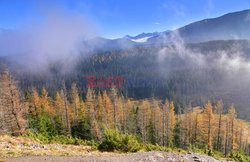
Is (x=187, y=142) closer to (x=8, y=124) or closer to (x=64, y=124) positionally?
(x=64, y=124)

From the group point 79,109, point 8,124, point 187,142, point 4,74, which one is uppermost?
point 4,74

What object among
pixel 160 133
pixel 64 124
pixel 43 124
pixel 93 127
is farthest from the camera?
pixel 160 133

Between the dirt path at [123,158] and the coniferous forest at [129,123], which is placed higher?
the dirt path at [123,158]

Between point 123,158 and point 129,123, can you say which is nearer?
point 123,158

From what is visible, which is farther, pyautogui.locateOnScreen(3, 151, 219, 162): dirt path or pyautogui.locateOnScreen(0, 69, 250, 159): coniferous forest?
pyautogui.locateOnScreen(0, 69, 250, 159): coniferous forest

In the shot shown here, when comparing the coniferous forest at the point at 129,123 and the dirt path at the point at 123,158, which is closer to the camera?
the dirt path at the point at 123,158

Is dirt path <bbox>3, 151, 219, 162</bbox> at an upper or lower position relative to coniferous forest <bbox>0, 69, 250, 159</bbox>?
upper

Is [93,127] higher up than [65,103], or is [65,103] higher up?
[65,103]

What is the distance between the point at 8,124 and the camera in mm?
35125

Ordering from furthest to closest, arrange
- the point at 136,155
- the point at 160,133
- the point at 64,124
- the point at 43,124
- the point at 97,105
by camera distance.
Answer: the point at 97,105, the point at 160,133, the point at 64,124, the point at 43,124, the point at 136,155

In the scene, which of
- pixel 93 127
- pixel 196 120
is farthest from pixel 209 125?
pixel 93 127

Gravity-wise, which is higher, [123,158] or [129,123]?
[123,158]

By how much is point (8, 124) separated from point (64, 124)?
23.0m

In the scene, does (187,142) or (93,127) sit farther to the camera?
(187,142)
